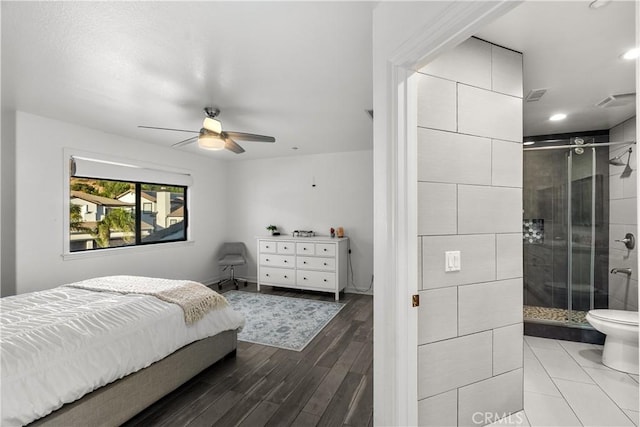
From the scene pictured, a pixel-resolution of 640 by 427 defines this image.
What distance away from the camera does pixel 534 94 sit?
2.47 metres

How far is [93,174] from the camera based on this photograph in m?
3.72

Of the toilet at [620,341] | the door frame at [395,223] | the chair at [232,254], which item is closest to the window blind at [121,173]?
the chair at [232,254]

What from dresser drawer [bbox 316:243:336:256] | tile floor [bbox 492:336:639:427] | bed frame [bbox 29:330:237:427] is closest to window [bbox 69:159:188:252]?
dresser drawer [bbox 316:243:336:256]

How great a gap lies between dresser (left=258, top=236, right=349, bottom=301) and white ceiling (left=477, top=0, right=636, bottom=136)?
121 inches

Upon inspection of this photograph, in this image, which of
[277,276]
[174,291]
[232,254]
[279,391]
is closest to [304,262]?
[277,276]

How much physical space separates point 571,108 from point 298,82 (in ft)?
8.81

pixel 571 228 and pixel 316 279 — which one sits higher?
pixel 571 228

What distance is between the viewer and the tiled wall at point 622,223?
109 inches

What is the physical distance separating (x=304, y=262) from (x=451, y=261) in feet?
11.0

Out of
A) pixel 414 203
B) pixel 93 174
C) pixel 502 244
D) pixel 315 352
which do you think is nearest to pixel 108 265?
pixel 93 174

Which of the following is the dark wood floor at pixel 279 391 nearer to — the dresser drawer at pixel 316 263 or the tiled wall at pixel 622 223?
the dresser drawer at pixel 316 263

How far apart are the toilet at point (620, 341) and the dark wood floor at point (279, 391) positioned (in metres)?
1.98

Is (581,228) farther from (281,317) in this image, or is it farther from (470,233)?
(281,317)

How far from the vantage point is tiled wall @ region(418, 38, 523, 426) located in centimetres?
148
